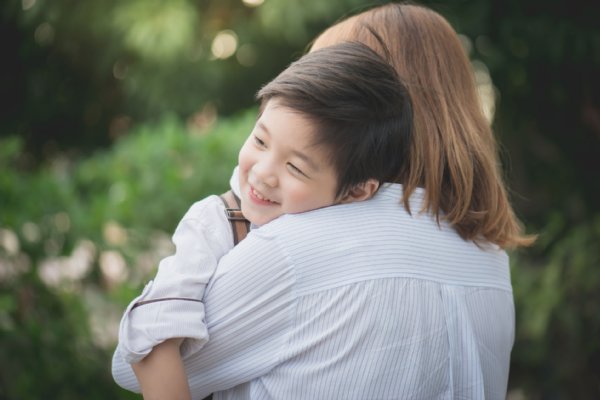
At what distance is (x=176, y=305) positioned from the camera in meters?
1.41

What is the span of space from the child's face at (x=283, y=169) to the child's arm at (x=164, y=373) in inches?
12.2

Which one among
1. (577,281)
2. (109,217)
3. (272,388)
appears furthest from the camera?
(577,281)

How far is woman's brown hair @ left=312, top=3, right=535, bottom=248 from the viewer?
1643 mm

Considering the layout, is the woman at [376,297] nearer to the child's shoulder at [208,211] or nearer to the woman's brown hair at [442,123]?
the woman's brown hair at [442,123]

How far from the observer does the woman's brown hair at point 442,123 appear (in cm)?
164

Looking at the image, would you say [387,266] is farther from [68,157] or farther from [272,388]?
[68,157]

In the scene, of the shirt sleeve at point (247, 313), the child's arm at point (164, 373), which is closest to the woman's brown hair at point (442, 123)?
the shirt sleeve at point (247, 313)

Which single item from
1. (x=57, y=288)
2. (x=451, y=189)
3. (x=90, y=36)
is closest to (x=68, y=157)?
(x=90, y=36)

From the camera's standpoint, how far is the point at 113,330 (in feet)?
11.8

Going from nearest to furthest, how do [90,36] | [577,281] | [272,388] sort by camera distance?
[272,388], [577,281], [90,36]

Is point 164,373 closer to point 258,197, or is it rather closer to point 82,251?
point 258,197

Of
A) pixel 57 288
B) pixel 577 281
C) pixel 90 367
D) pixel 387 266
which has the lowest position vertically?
pixel 577 281

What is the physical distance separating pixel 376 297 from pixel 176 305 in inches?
14.9

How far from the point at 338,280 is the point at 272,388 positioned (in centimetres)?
24
